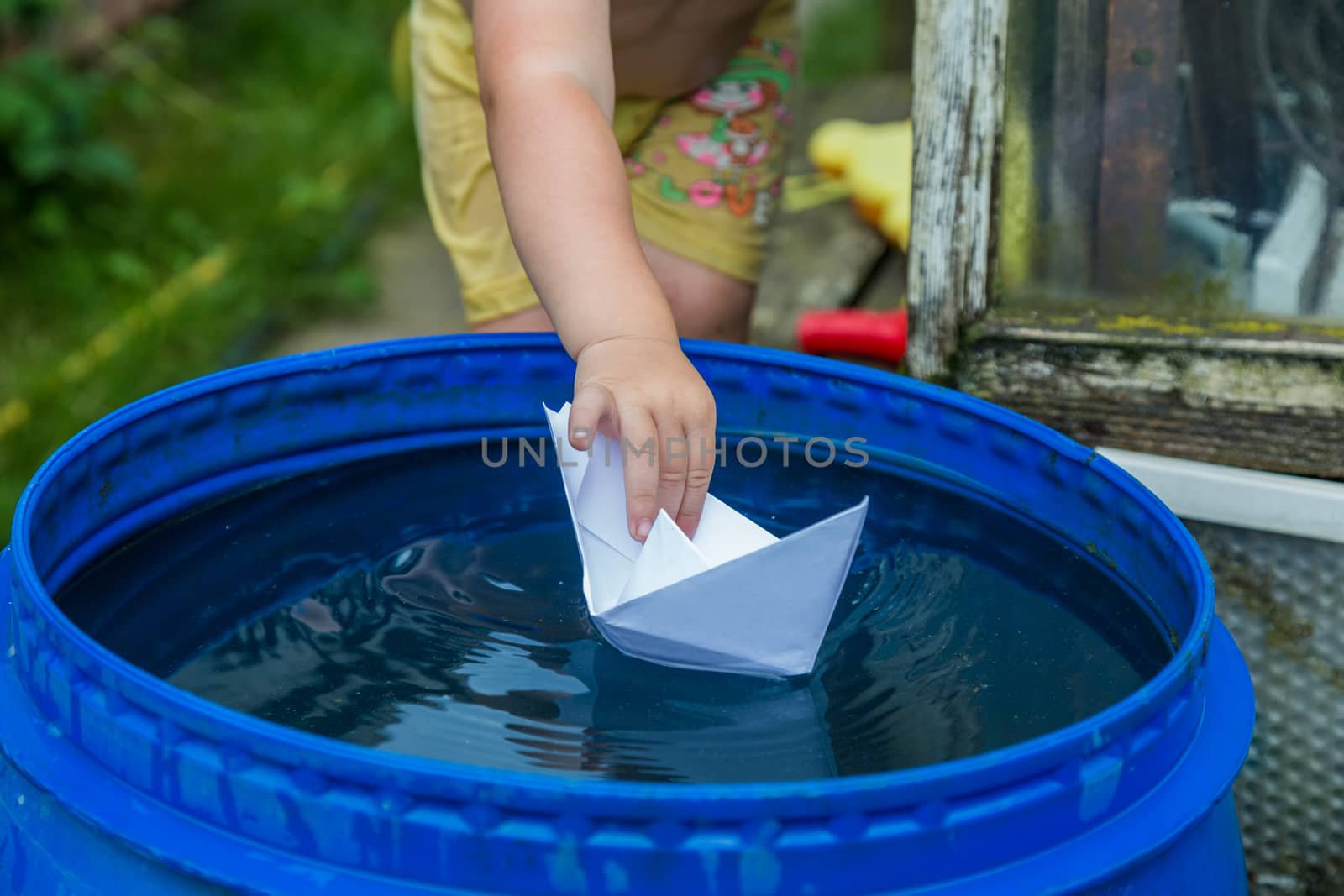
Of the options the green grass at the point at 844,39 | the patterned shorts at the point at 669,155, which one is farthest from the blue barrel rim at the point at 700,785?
the green grass at the point at 844,39

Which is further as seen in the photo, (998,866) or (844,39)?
(844,39)

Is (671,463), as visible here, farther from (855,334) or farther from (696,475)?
(855,334)

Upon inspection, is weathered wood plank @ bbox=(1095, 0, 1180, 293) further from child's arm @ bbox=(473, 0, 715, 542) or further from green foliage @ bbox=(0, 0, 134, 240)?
green foliage @ bbox=(0, 0, 134, 240)

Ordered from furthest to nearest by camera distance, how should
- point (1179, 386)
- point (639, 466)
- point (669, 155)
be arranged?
point (669, 155) < point (1179, 386) < point (639, 466)

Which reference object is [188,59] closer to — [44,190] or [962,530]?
[44,190]

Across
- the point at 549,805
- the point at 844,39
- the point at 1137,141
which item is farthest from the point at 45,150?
the point at 844,39

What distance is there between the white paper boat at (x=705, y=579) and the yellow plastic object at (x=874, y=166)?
1547 millimetres

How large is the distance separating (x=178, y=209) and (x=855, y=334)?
153 centimetres

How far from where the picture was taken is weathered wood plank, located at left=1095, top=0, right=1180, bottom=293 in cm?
126

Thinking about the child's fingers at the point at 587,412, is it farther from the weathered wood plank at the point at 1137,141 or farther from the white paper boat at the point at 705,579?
the weathered wood plank at the point at 1137,141

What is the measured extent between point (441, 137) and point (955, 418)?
0.83m

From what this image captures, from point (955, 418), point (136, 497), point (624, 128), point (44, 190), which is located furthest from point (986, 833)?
point (44, 190)

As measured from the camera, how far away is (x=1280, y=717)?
1.31m

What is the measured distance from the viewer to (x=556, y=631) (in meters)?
1.02
